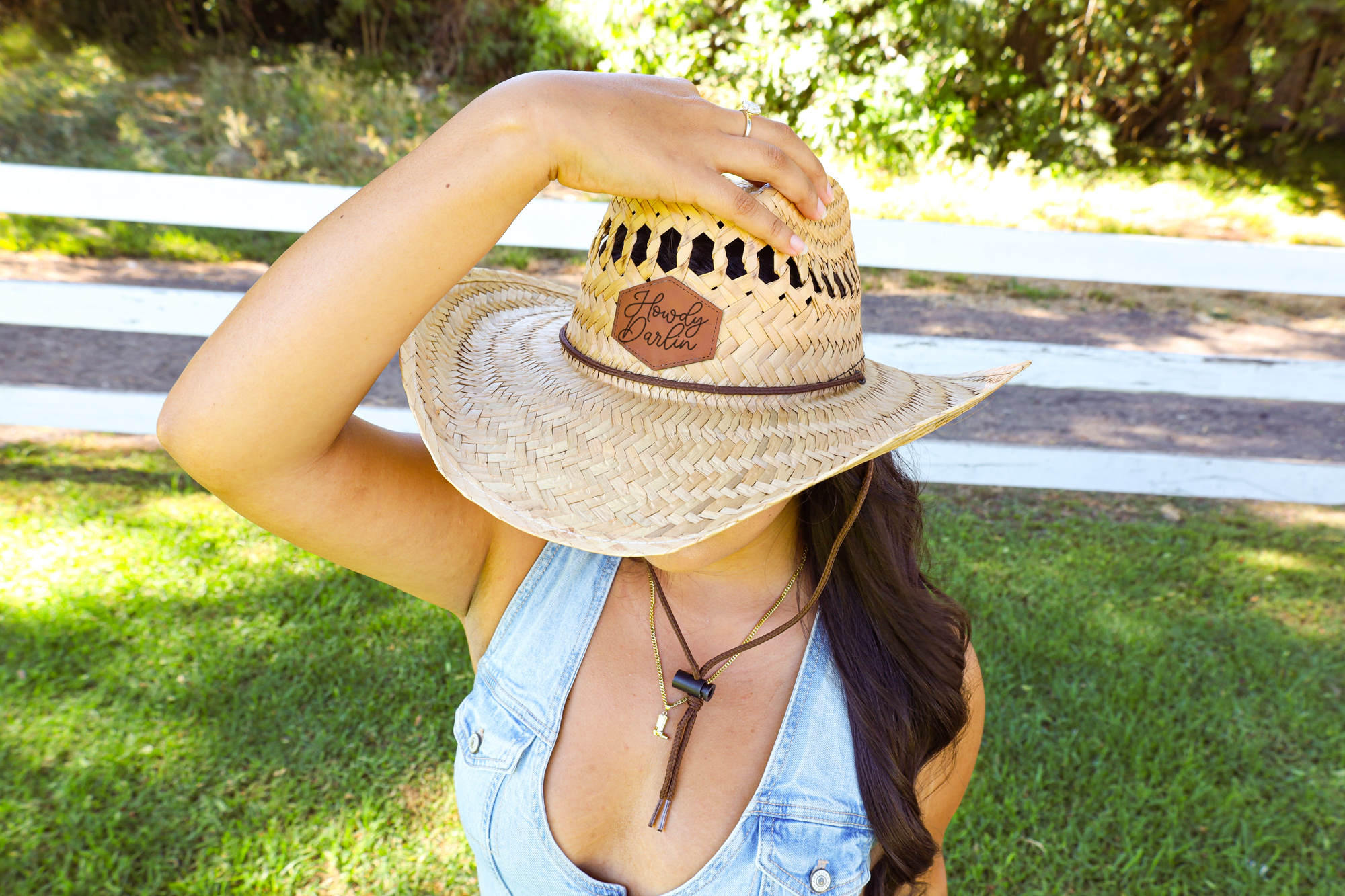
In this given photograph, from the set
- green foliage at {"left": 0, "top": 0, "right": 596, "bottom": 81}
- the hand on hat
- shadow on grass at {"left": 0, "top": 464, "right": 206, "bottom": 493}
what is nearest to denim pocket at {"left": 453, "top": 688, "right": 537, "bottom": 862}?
the hand on hat

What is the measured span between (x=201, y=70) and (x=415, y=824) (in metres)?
9.56

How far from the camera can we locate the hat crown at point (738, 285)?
40.8 inches

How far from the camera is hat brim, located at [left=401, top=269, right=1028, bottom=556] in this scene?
3.25 ft

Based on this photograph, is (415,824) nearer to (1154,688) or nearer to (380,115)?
(1154,688)

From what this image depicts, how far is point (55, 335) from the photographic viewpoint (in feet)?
15.6

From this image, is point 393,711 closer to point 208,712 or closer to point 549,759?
point 208,712

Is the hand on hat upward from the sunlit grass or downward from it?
upward

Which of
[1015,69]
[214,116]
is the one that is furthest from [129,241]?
[1015,69]

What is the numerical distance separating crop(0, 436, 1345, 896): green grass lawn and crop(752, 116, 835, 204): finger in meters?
1.75

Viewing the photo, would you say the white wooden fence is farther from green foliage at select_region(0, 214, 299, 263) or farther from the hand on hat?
green foliage at select_region(0, 214, 299, 263)

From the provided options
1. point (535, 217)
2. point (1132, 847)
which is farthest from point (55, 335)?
point (1132, 847)

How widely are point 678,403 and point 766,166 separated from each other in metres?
0.30

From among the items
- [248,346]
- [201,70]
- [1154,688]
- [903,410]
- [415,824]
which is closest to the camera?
[248,346]

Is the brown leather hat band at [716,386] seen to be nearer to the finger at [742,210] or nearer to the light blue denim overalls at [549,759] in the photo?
the finger at [742,210]
